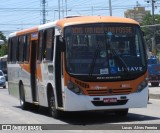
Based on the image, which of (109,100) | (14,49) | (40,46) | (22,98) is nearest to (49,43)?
(40,46)

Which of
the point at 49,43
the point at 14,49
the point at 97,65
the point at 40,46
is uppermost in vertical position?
the point at 49,43

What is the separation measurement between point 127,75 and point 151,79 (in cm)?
2393

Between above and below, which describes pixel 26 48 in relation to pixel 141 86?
above

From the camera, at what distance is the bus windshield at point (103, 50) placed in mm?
15773

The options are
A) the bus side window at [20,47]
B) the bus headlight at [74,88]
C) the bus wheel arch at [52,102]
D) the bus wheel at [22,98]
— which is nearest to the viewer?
the bus headlight at [74,88]

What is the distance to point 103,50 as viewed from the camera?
15969 mm

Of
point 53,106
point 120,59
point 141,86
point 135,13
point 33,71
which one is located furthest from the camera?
point 135,13

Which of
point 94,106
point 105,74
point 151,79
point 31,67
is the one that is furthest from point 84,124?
point 151,79

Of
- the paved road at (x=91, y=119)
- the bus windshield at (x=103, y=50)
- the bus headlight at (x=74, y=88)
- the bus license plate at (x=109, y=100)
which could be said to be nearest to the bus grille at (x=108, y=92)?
the bus license plate at (x=109, y=100)

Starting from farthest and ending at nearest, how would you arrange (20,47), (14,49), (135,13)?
(135,13)
(14,49)
(20,47)

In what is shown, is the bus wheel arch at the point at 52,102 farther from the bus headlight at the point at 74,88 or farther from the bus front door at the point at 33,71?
the bus front door at the point at 33,71

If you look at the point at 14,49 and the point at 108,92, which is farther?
the point at 14,49

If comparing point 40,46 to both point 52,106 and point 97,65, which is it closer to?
point 52,106

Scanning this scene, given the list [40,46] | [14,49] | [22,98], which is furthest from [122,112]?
[14,49]
